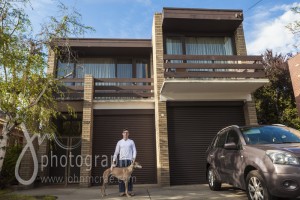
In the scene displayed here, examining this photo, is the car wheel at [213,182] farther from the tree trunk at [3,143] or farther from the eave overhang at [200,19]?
the eave overhang at [200,19]

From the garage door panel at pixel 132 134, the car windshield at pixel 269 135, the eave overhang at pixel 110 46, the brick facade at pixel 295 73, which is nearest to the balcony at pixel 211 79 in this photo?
the garage door panel at pixel 132 134

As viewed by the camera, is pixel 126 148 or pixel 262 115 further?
pixel 262 115

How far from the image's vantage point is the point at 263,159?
17.1 feet

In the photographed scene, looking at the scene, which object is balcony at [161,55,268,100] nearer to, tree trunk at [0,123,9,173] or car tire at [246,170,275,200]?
car tire at [246,170,275,200]

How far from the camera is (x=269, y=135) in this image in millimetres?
6332

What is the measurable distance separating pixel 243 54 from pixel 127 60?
233 inches

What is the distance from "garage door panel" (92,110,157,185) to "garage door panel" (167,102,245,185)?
1.01m

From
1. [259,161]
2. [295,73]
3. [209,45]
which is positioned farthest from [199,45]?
[259,161]

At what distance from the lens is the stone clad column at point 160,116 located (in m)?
10.7

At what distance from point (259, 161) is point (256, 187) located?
54cm

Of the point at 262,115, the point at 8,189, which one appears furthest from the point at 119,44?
the point at 262,115

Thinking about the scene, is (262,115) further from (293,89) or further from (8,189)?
(8,189)

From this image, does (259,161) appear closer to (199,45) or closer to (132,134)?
(132,134)

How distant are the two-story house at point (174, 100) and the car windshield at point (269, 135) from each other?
4.14m
